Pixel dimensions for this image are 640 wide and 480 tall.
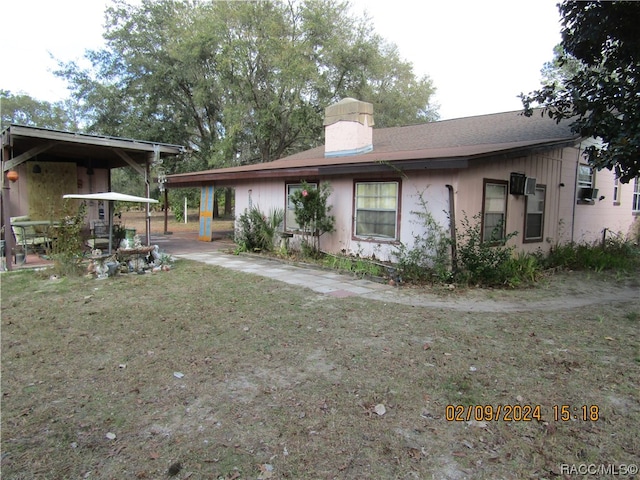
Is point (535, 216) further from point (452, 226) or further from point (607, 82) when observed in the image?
point (452, 226)

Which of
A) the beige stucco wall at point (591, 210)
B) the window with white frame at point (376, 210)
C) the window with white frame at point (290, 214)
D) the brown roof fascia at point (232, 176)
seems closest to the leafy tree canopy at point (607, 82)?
the beige stucco wall at point (591, 210)

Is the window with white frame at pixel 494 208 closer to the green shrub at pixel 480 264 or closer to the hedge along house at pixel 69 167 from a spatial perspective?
the green shrub at pixel 480 264

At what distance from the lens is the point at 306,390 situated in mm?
3145

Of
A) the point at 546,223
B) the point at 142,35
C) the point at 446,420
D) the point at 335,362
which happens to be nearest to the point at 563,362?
the point at 446,420

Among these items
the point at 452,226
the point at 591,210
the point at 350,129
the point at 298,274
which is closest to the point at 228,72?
the point at 350,129

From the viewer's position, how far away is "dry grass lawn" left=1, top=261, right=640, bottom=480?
2.31 metres

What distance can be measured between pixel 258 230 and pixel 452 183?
5.69m

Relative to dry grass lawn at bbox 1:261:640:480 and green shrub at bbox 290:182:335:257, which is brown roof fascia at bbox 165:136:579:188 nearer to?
green shrub at bbox 290:182:335:257

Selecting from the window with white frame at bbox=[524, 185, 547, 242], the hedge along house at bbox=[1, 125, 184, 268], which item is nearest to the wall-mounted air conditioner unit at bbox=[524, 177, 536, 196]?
the window with white frame at bbox=[524, 185, 547, 242]

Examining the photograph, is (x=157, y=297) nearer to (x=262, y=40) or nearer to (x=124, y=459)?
(x=124, y=459)

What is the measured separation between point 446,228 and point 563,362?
4.15m
